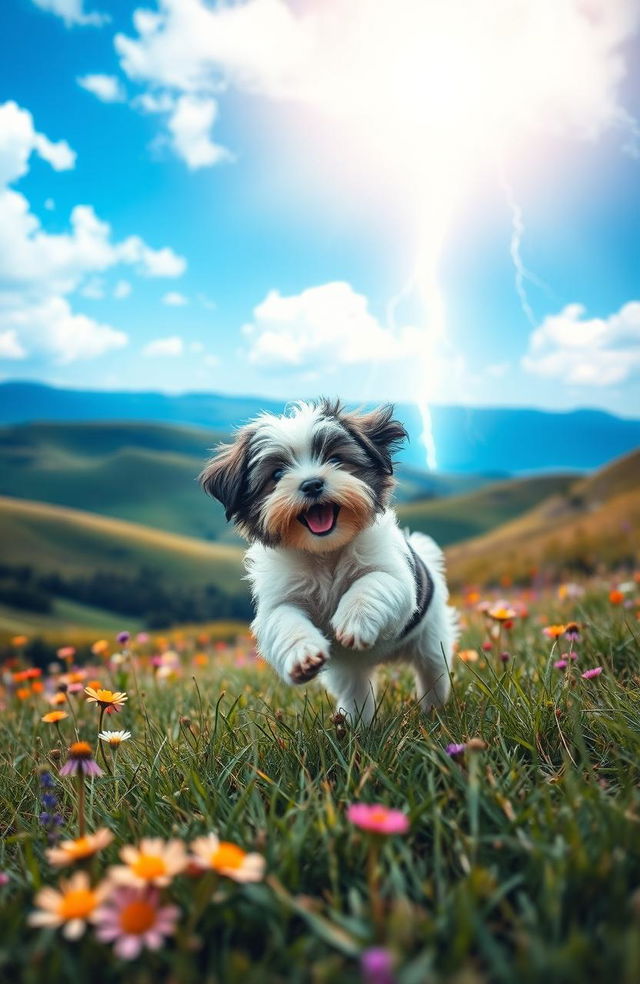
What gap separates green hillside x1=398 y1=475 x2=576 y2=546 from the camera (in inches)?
4405

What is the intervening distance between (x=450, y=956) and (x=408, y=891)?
0.39 meters

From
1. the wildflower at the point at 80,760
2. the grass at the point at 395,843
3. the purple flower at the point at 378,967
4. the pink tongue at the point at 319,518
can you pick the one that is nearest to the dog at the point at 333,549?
the pink tongue at the point at 319,518

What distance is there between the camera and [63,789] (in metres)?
3.62

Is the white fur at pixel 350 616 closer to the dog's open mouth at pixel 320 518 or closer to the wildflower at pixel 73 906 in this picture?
the dog's open mouth at pixel 320 518

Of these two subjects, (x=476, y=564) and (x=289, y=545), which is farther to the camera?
(x=476, y=564)

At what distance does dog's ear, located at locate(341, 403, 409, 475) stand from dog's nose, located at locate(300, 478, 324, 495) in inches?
24.1

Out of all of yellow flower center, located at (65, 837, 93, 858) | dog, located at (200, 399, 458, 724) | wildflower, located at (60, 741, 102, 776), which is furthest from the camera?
dog, located at (200, 399, 458, 724)

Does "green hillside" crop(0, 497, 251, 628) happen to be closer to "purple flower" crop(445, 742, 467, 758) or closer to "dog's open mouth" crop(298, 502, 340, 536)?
"dog's open mouth" crop(298, 502, 340, 536)

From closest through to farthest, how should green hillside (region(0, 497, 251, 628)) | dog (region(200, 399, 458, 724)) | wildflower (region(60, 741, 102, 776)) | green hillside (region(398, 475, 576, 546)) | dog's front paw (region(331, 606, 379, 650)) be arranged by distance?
1. wildflower (region(60, 741, 102, 776))
2. dog's front paw (region(331, 606, 379, 650))
3. dog (region(200, 399, 458, 724))
4. green hillside (region(0, 497, 251, 628))
5. green hillside (region(398, 475, 576, 546))

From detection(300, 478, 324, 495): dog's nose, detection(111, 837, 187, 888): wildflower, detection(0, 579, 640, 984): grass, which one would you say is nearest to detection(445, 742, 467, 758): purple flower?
detection(0, 579, 640, 984): grass

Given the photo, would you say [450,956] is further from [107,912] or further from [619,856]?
[107,912]

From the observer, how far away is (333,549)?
4.07 meters

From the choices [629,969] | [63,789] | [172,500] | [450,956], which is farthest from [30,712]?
[172,500]

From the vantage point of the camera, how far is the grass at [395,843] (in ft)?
5.97
